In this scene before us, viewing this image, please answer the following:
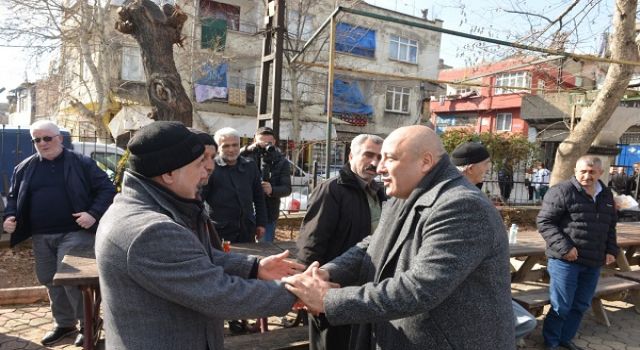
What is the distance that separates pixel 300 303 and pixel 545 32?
8.08 m

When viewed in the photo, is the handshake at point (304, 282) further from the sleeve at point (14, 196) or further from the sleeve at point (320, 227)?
the sleeve at point (14, 196)

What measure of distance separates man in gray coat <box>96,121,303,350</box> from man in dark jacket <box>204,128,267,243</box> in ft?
7.62

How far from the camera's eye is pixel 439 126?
36.0 m

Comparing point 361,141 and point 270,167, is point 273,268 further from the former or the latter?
point 270,167

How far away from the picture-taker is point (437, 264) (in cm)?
166

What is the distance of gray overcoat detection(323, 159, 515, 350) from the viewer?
5.47ft

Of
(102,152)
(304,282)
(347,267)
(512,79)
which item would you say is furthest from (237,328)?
(512,79)

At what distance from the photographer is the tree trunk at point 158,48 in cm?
568

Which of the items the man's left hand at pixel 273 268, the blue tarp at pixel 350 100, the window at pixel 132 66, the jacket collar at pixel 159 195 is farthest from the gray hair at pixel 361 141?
the blue tarp at pixel 350 100

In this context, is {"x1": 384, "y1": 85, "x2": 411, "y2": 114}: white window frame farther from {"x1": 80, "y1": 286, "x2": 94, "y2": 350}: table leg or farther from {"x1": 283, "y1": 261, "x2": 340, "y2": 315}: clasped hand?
{"x1": 283, "y1": 261, "x2": 340, "y2": 315}: clasped hand

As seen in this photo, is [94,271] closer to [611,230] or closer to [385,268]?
[385,268]

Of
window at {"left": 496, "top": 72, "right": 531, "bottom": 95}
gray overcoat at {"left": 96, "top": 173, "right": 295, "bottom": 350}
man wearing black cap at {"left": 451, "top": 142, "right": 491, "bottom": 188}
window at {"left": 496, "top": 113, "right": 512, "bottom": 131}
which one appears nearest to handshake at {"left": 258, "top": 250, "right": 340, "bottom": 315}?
gray overcoat at {"left": 96, "top": 173, "right": 295, "bottom": 350}

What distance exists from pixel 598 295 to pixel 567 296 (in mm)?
1043

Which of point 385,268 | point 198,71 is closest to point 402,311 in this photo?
point 385,268
